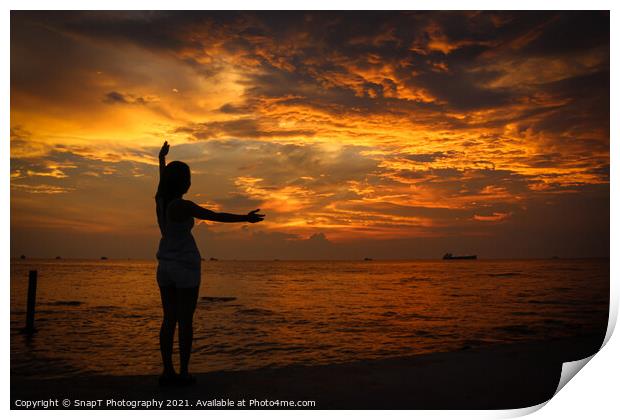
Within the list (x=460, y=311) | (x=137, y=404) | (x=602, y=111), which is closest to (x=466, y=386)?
(x=137, y=404)

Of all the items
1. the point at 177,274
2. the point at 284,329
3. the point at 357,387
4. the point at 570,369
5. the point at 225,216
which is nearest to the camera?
the point at 225,216

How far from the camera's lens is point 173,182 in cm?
355

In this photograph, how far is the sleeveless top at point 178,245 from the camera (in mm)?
3506

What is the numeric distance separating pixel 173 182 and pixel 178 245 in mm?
463

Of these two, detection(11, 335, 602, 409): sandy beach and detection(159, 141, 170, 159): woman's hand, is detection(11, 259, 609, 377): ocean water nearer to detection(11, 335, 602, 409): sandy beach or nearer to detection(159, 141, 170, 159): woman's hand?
detection(11, 335, 602, 409): sandy beach

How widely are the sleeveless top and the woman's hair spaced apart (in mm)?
125

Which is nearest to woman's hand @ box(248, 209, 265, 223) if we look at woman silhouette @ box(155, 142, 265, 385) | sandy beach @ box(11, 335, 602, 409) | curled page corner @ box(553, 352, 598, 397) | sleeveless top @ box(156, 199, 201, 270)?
woman silhouette @ box(155, 142, 265, 385)

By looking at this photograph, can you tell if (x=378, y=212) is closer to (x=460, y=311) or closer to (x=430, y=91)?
(x=430, y=91)

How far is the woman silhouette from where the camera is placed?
3496mm

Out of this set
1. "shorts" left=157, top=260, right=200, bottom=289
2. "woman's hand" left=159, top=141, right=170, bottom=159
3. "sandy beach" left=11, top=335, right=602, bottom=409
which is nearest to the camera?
"shorts" left=157, top=260, right=200, bottom=289

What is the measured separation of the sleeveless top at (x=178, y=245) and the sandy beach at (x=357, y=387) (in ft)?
3.33

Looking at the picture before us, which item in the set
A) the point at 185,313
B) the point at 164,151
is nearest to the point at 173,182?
the point at 164,151

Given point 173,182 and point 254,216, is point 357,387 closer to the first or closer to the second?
point 254,216

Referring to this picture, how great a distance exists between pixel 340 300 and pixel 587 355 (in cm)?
1518
